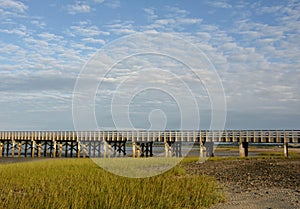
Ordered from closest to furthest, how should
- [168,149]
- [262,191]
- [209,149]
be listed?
[262,191] → [209,149] → [168,149]

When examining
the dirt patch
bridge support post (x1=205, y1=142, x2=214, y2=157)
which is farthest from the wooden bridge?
the dirt patch

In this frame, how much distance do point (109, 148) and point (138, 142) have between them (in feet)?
13.9

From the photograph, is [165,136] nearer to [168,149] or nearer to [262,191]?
[168,149]

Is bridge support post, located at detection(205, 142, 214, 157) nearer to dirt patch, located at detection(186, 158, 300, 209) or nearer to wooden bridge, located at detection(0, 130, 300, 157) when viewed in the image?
wooden bridge, located at detection(0, 130, 300, 157)

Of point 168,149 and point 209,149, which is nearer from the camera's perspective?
point 209,149

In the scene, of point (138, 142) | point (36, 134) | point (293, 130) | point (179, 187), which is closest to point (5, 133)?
point (36, 134)

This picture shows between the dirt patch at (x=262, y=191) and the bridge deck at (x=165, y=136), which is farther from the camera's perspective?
the bridge deck at (x=165, y=136)

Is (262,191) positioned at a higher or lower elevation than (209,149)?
lower

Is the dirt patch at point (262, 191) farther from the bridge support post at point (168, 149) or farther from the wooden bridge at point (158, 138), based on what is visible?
the bridge support post at point (168, 149)

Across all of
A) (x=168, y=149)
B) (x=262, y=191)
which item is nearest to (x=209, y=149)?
(x=168, y=149)

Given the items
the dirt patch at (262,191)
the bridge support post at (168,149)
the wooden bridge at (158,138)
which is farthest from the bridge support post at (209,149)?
the dirt patch at (262,191)

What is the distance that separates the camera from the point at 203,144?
39938 mm

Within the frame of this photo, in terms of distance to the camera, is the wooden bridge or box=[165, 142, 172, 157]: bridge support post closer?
the wooden bridge

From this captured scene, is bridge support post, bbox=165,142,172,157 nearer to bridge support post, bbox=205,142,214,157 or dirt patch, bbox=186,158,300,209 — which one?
bridge support post, bbox=205,142,214,157
